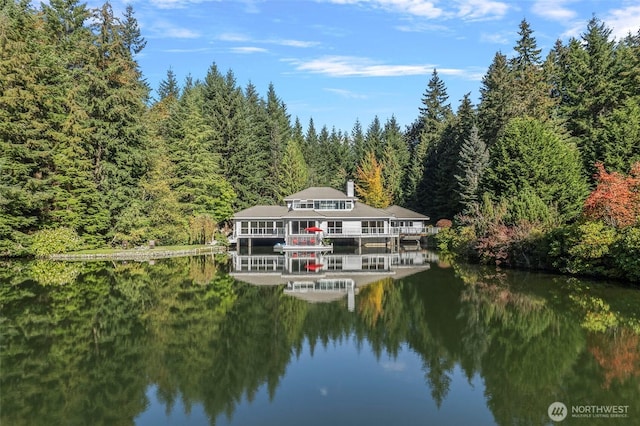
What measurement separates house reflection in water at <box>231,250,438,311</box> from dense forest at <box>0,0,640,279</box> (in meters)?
5.60

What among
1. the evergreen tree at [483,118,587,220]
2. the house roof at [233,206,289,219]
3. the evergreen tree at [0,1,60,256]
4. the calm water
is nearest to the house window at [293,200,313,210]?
the house roof at [233,206,289,219]

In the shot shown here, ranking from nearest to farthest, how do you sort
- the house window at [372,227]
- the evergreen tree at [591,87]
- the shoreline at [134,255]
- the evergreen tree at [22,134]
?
the evergreen tree at [22,134] → the shoreline at [134,255] → the evergreen tree at [591,87] → the house window at [372,227]

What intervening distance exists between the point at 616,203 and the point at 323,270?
1416 cm

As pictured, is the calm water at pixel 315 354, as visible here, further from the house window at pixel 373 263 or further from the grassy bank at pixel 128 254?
the grassy bank at pixel 128 254

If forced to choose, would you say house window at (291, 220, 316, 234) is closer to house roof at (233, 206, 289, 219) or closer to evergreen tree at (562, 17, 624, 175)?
house roof at (233, 206, 289, 219)

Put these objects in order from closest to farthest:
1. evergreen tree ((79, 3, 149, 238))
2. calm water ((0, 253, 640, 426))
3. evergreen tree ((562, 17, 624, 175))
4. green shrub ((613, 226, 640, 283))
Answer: calm water ((0, 253, 640, 426)) → green shrub ((613, 226, 640, 283)) → evergreen tree ((79, 3, 149, 238)) → evergreen tree ((562, 17, 624, 175))

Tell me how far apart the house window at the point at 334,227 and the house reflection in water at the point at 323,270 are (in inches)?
190

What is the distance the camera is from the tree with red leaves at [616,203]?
1978 centimetres

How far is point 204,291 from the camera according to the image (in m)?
18.1

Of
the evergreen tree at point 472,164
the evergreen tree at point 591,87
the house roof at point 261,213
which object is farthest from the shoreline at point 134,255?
the evergreen tree at point 591,87

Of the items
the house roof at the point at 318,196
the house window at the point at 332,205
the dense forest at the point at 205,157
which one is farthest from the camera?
the house window at the point at 332,205

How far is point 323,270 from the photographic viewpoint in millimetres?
24906

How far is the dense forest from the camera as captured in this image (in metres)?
25.4

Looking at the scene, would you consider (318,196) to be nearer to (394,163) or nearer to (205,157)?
(205,157)
